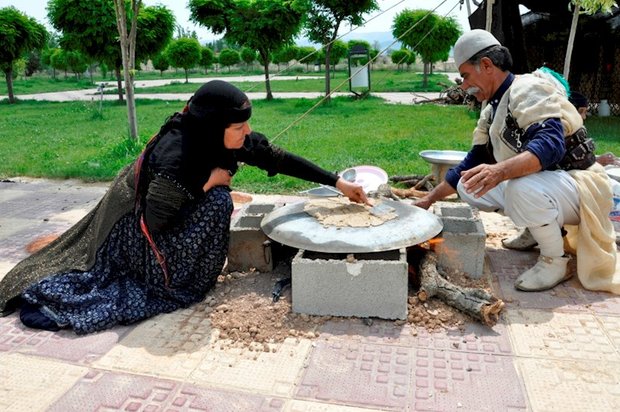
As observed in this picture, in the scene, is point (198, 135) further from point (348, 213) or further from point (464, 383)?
point (464, 383)

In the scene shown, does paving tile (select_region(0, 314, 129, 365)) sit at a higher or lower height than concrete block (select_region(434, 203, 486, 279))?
lower

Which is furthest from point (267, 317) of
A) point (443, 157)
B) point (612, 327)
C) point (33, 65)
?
point (33, 65)

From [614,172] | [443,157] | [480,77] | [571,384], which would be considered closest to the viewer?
[571,384]

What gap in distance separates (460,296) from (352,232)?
2.20 feet

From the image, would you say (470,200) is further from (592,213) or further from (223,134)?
(223,134)

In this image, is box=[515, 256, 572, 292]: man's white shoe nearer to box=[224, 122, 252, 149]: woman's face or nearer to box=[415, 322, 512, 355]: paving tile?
box=[415, 322, 512, 355]: paving tile

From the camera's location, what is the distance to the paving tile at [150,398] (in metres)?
2.21

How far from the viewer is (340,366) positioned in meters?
2.48

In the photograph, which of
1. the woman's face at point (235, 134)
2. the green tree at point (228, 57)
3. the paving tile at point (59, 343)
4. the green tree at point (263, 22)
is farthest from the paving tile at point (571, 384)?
the green tree at point (228, 57)

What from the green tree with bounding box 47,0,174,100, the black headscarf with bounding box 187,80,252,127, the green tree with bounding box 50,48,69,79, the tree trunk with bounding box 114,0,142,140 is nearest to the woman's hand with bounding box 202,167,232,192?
the black headscarf with bounding box 187,80,252,127

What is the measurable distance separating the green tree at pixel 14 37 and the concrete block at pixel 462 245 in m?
21.6

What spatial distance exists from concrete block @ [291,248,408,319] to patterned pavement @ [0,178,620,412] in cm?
9

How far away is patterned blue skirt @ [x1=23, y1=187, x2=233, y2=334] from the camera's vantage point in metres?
2.87

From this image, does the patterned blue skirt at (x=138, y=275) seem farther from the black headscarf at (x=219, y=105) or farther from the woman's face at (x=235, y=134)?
the black headscarf at (x=219, y=105)
